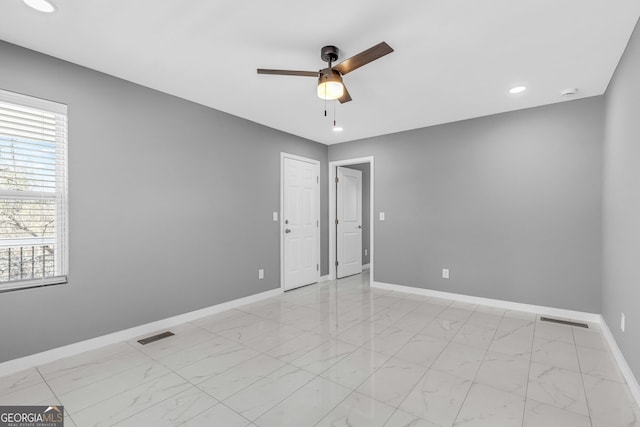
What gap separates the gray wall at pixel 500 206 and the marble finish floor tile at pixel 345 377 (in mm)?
675

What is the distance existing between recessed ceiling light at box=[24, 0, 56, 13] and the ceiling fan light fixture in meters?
1.83

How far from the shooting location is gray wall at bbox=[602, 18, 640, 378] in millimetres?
2031

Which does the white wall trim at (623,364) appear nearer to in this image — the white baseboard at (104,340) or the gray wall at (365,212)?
the white baseboard at (104,340)

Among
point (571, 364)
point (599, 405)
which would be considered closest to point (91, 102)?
point (599, 405)

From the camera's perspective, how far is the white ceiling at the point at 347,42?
1.92m

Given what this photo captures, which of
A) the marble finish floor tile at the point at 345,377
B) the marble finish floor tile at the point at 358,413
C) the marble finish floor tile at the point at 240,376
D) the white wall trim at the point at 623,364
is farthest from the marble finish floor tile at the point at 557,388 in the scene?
the marble finish floor tile at the point at 240,376

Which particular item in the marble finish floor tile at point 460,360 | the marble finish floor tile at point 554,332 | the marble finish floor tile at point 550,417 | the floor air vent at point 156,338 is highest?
the marble finish floor tile at point 550,417

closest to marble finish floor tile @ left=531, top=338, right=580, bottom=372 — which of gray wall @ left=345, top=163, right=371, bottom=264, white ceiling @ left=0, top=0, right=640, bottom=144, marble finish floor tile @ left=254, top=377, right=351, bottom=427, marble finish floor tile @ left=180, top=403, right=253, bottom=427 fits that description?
marble finish floor tile @ left=254, top=377, right=351, bottom=427

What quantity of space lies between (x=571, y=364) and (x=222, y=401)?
2.78 m

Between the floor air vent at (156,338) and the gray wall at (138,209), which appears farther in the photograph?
the floor air vent at (156,338)

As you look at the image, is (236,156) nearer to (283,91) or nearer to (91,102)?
(283,91)

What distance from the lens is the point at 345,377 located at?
222 centimetres

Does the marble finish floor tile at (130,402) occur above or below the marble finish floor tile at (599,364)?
below

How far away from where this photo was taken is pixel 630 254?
2.15 metres
